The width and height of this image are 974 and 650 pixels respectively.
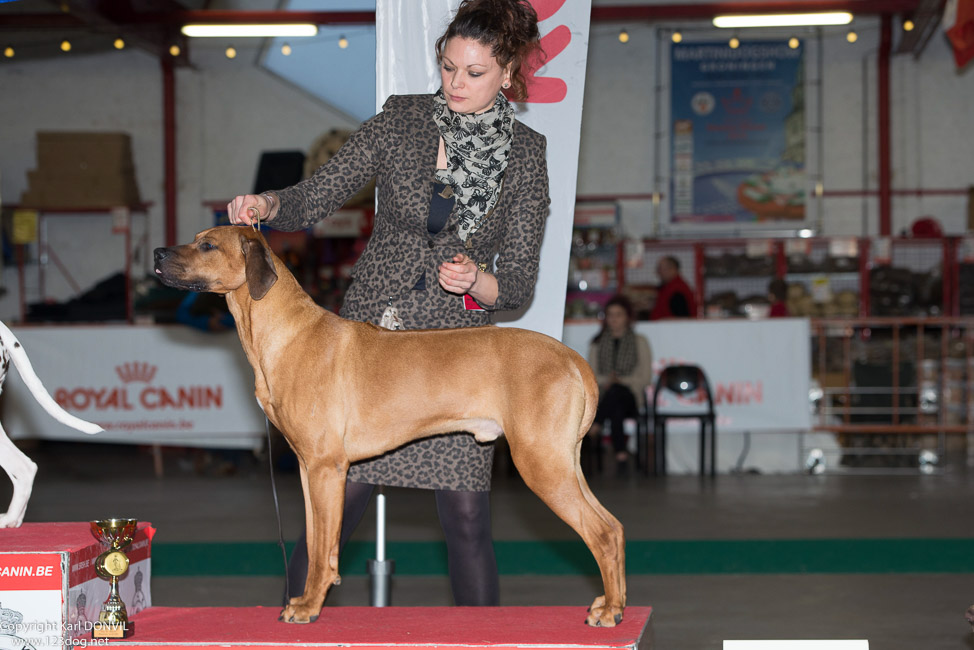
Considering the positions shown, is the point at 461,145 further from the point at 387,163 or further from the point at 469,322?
the point at 469,322

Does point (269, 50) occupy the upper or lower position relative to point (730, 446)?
upper

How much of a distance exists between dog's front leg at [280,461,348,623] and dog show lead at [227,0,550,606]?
26 cm

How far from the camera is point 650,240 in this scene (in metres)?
12.5

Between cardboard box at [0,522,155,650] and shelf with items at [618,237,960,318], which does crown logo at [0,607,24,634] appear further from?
shelf with items at [618,237,960,318]

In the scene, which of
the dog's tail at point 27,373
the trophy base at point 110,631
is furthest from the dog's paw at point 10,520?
the trophy base at point 110,631

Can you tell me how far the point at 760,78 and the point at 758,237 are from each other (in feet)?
7.19

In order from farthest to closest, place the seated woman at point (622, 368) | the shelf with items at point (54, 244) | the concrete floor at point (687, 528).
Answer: the shelf with items at point (54, 244) → the seated woman at point (622, 368) → the concrete floor at point (687, 528)

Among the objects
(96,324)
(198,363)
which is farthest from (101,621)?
(96,324)

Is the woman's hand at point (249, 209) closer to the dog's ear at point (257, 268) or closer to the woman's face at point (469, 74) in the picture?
the dog's ear at point (257, 268)

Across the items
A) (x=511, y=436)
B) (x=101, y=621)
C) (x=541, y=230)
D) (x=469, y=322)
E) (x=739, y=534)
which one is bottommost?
(x=739, y=534)

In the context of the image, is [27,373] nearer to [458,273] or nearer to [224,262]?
[224,262]

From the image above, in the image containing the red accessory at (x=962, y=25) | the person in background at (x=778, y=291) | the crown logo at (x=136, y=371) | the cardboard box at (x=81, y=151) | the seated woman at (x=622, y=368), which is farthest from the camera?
the cardboard box at (x=81, y=151)

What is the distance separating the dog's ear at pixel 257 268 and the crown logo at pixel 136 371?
6432 millimetres

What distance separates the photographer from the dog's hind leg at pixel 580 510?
220cm
